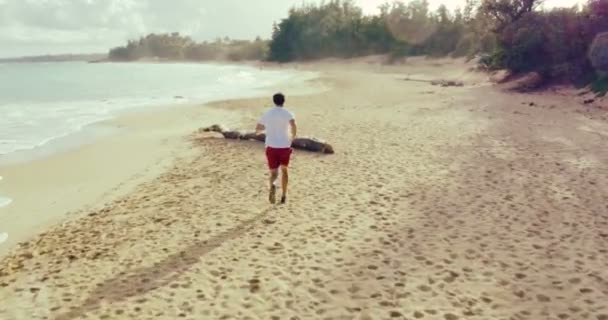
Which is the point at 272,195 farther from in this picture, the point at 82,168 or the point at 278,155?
the point at 82,168

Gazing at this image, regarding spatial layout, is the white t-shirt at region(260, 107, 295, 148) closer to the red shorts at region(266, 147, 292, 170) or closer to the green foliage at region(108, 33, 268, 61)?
the red shorts at region(266, 147, 292, 170)

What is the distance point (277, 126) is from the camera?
7617 millimetres

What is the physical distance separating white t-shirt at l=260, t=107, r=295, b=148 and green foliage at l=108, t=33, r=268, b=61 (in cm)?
11781

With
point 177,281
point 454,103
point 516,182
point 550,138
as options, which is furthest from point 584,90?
point 177,281

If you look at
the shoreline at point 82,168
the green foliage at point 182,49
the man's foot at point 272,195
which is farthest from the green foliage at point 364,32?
the man's foot at point 272,195

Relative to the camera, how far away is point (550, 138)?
13258mm

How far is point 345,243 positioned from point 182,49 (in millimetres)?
168666

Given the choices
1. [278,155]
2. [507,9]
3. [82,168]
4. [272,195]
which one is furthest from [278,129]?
[507,9]

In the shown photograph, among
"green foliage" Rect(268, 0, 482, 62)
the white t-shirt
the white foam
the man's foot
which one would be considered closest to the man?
the white t-shirt

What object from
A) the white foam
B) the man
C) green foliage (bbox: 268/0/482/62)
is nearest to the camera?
the man

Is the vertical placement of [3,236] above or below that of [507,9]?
below

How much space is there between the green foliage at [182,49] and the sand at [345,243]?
4561 inches

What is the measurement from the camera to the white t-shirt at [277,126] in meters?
7.59

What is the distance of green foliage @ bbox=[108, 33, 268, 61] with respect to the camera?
430ft
